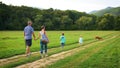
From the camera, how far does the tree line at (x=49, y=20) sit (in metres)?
126

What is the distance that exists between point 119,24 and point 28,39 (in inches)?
5434

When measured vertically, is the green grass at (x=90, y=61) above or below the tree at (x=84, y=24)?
above

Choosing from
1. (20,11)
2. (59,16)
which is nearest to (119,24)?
(59,16)

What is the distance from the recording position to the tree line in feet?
412

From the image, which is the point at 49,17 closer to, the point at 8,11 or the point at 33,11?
the point at 33,11

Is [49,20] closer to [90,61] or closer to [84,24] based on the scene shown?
[84,24]

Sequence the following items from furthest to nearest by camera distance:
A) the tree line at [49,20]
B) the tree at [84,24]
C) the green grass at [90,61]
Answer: the tree at [84,24] → the tree line at [49,20] → the green grass at [90,61]

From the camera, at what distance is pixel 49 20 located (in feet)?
477

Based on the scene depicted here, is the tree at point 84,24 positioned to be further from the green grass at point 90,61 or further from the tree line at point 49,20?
the green grass at point 90,61

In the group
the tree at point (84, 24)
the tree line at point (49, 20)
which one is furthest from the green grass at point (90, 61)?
the tree at point (84, 24)

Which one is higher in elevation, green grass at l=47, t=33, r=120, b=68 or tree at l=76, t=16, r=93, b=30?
green grass at l=47, t=33, r=120, b=68

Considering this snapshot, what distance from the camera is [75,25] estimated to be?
156000 millimetres

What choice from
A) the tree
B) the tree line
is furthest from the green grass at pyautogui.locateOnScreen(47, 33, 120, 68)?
the tree

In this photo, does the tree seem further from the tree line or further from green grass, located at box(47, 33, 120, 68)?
green grass, located at box(47, 33, 120, 68)
